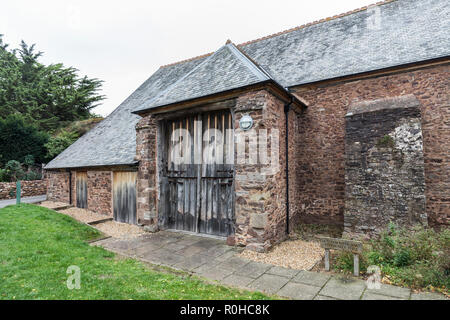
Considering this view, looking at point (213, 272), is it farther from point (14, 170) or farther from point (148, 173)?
point (14, 170)

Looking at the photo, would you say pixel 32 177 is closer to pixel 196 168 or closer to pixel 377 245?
pixel 196 168

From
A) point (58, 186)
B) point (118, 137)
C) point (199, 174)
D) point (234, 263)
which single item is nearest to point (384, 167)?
point (234, 263)

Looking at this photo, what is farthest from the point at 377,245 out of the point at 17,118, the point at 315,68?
the point at 17,118

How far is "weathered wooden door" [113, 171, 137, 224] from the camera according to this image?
935 cm

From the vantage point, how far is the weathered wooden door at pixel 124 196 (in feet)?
30.7

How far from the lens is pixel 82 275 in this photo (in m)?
4.27

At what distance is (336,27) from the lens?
10.4m

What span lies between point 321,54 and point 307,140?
3475 mm

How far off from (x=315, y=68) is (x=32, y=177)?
19.7m

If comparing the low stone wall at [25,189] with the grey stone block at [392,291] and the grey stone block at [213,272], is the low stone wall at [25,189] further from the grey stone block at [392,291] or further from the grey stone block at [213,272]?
the grey stone block at [392,291]

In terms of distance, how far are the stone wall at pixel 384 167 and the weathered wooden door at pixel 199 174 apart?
11.2 feet

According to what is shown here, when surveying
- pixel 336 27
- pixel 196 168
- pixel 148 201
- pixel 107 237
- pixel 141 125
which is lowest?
pixel 107 237

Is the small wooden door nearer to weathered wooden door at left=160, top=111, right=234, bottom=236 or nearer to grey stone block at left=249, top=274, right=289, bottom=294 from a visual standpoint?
weathered wooden door at left=160, top=111, right=234, bottom=236

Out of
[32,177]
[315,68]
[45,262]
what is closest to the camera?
[45,262]
